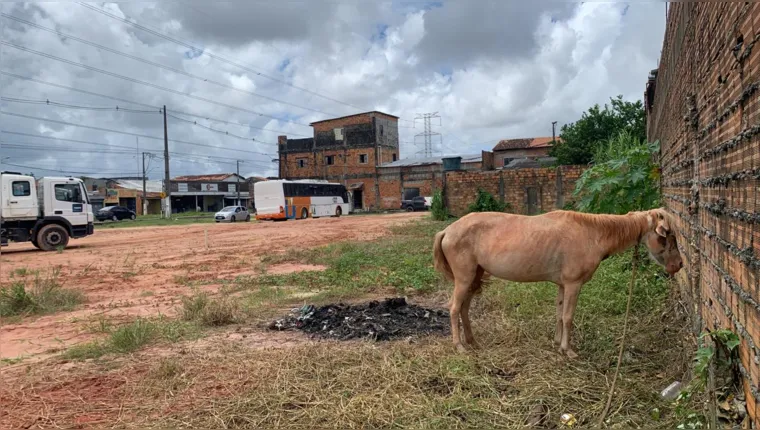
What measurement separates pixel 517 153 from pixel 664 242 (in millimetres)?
48065

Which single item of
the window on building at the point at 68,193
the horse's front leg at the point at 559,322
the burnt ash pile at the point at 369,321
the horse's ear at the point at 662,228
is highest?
the window on building at the point at 68,193

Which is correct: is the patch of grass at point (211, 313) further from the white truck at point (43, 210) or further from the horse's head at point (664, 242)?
the white truck at point (43, 210)

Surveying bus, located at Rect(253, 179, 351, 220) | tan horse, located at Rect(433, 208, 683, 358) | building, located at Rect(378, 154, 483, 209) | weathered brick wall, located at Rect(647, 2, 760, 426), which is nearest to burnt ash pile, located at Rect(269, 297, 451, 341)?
tan horse, located at Rect(433, 208, 683, 358)

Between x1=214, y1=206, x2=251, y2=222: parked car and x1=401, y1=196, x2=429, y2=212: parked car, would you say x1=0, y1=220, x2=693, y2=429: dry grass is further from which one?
x1=401, y1=196, x2=429, y2=212: parked car

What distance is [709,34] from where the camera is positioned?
11.2ft

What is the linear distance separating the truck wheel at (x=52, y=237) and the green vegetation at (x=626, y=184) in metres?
18.4

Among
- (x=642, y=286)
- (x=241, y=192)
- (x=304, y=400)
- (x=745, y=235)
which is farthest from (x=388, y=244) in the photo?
(x=241, y=192)

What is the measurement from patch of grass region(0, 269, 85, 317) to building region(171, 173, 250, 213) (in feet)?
174

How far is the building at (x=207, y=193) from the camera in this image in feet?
205

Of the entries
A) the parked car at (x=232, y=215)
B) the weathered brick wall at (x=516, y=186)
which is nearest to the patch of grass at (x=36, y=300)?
the weathered brick wall at (x=516, y=186)

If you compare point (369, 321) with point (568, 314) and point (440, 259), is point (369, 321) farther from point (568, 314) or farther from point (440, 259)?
point (568, 314)

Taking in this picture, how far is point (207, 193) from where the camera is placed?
63.4m

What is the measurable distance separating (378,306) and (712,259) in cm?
423

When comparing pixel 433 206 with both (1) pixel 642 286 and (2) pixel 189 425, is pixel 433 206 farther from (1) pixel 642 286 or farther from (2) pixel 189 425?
(2) pixel 189 425
